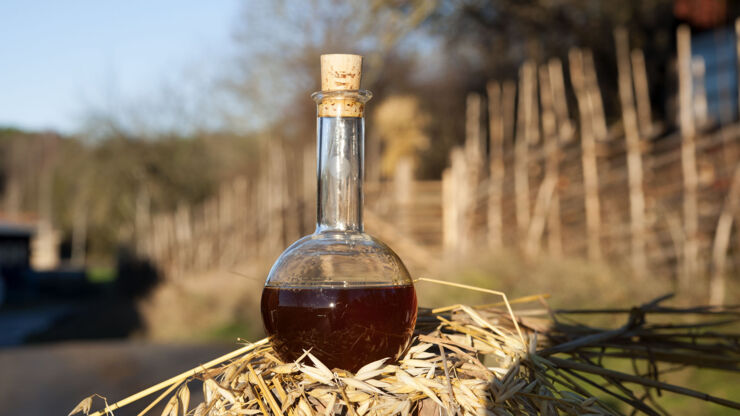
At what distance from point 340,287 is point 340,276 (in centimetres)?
2

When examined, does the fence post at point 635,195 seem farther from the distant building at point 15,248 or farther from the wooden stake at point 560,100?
the distant building at point 15,248

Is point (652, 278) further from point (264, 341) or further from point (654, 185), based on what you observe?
point (264, 341)

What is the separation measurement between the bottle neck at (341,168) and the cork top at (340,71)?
1.9 inches

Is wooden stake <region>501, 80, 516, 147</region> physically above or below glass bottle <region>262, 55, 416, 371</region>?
above

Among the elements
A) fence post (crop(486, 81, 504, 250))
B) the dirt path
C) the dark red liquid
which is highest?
fence post (crop(486, 81, 504, 250))

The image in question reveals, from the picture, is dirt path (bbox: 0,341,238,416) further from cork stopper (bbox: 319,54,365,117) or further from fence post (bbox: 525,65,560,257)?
cork stopper (bbox: 319,54,365,117)

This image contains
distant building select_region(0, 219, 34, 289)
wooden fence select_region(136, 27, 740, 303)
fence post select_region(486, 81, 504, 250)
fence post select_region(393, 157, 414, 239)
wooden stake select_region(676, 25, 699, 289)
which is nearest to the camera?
wooden stake select_region(676, 25, 699, 289)

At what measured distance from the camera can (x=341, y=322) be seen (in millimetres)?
906

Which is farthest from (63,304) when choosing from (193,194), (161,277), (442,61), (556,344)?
(556,344)

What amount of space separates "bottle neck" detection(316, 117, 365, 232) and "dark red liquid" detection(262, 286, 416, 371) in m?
0.14

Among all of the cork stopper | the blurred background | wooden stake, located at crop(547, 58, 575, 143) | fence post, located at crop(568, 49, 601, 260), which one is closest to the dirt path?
the blurred background

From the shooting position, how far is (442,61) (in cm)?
1675

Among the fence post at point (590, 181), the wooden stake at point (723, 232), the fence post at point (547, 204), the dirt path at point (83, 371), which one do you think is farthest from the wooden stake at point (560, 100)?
the dirt path at point (83, 371)

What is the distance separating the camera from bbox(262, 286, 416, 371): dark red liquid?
91cm
